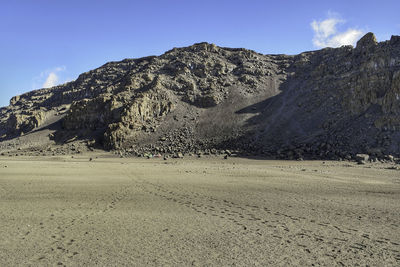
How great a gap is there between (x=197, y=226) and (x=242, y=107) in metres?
40.5

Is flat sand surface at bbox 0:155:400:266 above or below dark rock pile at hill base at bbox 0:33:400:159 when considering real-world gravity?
below

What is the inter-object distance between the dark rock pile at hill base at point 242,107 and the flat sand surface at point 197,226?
21.1m

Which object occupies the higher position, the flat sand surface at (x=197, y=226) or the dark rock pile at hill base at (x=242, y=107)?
the dark rock pile at hill base at (x=242, y=107)

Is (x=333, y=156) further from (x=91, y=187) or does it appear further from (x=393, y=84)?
(x=91, y=187)

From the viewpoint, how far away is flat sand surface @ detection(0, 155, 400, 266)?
5.02 meters

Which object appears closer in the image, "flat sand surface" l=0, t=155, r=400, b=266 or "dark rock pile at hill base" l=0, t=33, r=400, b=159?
"flat sand surface" l=0, t=155, r=400, b=266

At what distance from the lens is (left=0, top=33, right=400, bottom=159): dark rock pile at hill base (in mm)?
31172

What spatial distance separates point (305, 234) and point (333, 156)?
82.5ft

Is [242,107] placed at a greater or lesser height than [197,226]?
greater

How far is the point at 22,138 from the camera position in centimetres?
4853

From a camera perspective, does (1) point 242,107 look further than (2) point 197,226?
Yes

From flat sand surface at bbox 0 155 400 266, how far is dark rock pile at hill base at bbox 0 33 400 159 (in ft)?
69.1

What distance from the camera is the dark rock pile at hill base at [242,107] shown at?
3117cm

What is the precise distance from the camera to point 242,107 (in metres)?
45.8
